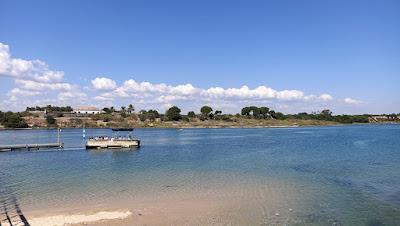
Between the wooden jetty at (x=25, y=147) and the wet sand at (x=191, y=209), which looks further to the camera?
the wooden jetty at (x=25, y=147)

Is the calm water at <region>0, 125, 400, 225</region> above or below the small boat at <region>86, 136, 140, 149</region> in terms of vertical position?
below

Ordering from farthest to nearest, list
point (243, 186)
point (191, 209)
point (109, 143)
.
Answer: point (109, 143) < point (243, 186) < point (191, 209)

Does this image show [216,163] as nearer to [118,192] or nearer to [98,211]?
[118,192]

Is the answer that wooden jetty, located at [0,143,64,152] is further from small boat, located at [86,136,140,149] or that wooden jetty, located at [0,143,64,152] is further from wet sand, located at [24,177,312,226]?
wet sand, located at [24,177,312,226]

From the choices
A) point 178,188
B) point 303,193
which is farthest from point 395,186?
point 178,188

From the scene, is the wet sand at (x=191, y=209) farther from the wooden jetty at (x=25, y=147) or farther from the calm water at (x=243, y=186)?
the wooden jetty at (x=25, y=147)

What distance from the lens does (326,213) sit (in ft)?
83.7

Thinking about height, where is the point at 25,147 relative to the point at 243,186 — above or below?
above

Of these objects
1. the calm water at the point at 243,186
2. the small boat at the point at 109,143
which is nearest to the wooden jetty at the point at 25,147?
the small boat at the point at 109,143

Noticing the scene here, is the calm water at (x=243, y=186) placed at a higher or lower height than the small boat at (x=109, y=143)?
lower

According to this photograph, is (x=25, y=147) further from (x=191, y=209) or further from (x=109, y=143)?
(x=191, y=209)

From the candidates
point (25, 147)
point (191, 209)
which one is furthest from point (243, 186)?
point (25, 147)

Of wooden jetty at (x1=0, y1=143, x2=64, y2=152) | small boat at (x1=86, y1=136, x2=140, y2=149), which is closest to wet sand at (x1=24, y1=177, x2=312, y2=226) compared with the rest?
small boat at (x1=86, y1=136, x2=140, y2=149)

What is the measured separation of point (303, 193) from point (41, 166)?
38639 mm
